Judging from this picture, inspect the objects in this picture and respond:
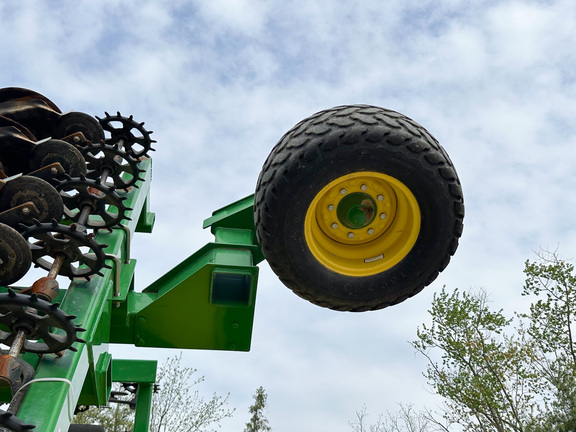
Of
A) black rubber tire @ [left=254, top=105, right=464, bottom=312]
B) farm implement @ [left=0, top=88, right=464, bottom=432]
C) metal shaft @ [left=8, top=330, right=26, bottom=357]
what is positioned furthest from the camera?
black rubber tire @ [left=254, top=105, right=464, bottom=312]

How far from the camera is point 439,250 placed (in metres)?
2.65

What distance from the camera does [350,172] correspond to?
8.06ft

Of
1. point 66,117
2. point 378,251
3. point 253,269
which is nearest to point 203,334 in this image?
point 253,269

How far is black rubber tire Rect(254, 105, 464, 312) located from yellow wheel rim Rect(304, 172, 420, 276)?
5cm

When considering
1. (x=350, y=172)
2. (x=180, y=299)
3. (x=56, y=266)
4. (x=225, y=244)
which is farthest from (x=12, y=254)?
(x=350, y=172)

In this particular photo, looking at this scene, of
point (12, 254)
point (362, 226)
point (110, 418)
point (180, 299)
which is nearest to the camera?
point (12, 254)

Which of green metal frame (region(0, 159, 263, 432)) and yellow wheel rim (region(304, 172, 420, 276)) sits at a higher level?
yellow wheel rim (region(304, 172, 420, 276))

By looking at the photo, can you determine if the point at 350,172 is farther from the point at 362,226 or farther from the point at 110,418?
the point at 110,418

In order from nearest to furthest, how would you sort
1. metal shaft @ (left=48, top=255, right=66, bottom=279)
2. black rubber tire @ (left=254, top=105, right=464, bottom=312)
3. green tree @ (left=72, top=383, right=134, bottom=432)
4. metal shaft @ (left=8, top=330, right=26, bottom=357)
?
metal shaft @ (left=8, top=330, right=26, bottom=357) → metal shaft @ (left=48, top=255, right=66, bottom=279) → black rubber tire @ (left=254, top=105, right=464, bottom=312) → green tree @ (left=72, top=383, right=134, bottom=432)

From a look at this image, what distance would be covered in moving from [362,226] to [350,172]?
0.38 metres

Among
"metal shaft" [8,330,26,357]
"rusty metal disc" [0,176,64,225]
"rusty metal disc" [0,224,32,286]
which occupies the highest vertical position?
"rusty metal disc" [0,176,64,225]

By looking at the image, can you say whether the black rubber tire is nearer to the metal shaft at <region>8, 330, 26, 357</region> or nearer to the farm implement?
the farm implement

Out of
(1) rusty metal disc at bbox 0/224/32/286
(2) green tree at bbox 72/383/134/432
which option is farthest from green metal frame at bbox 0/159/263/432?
(2) green tree at bbox 72/383/134/432

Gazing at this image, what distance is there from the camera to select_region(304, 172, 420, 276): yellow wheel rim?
8.69 feet
